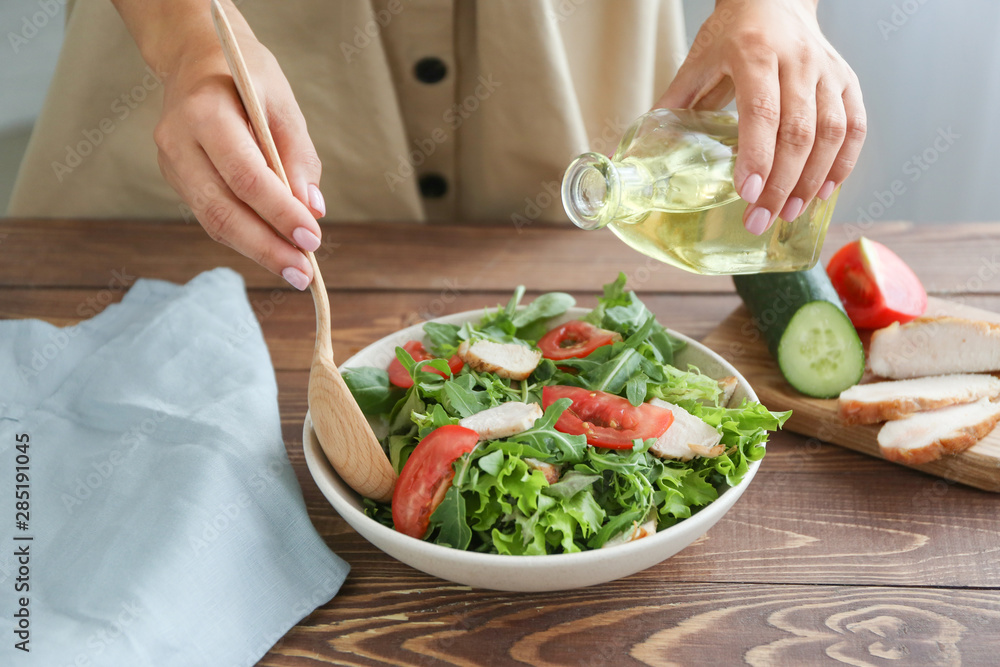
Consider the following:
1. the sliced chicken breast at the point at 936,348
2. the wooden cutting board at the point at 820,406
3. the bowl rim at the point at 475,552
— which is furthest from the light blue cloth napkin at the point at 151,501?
the sliced chicken breast at the point at 936,348

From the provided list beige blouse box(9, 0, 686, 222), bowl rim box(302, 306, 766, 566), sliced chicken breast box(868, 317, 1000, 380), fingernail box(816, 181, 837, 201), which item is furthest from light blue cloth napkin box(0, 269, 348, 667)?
sliced chicken breast box(868, 317, 1000, 380)

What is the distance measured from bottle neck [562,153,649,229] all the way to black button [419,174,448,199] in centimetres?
101

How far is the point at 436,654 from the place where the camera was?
3.21 feet

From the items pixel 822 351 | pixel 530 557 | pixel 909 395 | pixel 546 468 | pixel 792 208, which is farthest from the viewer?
pixel 822 351

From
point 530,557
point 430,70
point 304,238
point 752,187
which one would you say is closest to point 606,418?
point 530,557

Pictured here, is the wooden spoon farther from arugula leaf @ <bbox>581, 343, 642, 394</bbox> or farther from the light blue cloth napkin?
arugula leaf @ <bbox>581, 343, 642, 394</bbox>

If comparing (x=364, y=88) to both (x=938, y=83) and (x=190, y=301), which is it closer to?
(x=190, y=301)

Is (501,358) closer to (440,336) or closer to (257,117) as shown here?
(440,336)

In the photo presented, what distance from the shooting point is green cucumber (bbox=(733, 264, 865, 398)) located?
143 centimetres

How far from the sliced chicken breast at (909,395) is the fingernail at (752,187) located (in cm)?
45

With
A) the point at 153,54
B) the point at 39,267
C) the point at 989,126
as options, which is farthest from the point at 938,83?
the point at 39,267

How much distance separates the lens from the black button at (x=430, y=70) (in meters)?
1.92

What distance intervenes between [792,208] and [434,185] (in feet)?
3.79

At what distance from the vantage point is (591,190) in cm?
119
